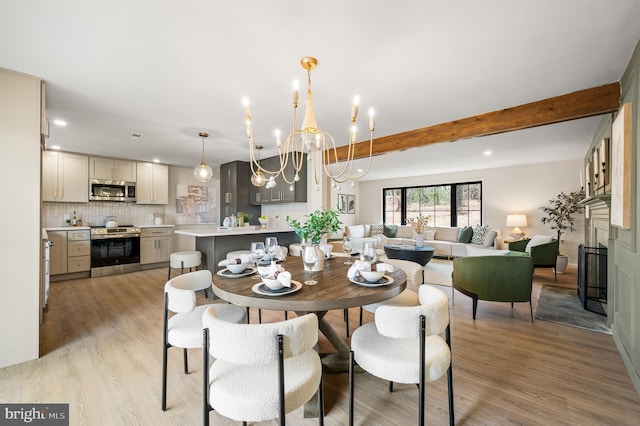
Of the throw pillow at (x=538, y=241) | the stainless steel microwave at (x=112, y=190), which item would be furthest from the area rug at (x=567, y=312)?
the stainless steel microwave at (x=112, y=190)

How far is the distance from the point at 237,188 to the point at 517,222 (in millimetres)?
6506

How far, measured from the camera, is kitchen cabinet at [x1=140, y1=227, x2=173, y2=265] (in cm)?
584

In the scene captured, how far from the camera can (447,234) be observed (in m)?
7.41

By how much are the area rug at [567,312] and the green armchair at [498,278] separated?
40 cm

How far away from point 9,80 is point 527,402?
4.56 m

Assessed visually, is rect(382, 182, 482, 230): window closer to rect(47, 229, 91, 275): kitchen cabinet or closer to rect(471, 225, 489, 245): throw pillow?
rect(471, 225, 489, 245): throw pillow

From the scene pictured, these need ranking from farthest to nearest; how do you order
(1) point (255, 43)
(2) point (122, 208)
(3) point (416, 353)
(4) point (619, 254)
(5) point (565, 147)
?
(2) point (122, 208)
(5) point (565, 147)
(4) point (619, 254)
(1) point (255, 43)
(3) point (416, 353)

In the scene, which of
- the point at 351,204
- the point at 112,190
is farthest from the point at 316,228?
the point at 351,204

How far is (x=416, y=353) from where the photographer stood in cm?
144

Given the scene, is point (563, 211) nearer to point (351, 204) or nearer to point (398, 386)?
point (351, 204)

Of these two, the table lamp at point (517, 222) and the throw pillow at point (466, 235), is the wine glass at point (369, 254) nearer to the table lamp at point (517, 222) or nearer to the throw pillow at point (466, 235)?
the throw pillow at point (466, 235)

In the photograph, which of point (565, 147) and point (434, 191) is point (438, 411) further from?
point (434, 191)

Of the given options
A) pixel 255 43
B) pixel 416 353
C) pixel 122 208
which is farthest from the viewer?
pixel 122 208

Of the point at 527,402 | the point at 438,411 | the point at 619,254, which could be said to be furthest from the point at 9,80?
the point at 619,254
